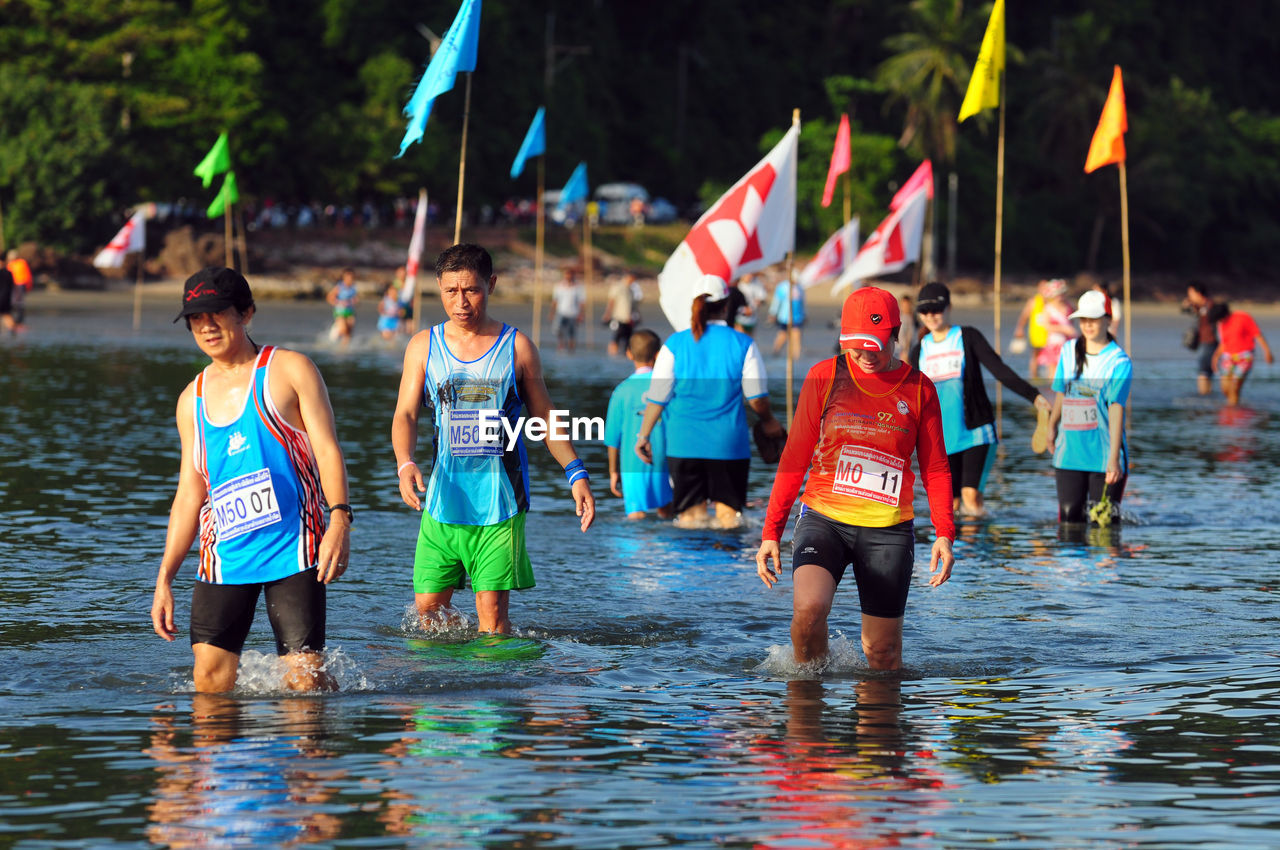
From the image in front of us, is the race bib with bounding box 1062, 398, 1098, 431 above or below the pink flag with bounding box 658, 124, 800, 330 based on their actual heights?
below

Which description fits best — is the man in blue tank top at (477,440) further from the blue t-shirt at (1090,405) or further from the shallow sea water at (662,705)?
the blue t-shirt at (1090,405)

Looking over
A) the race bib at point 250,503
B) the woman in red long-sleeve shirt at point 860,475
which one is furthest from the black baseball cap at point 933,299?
the race bib at point 250,503

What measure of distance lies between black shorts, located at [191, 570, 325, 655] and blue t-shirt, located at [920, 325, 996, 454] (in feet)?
22.5

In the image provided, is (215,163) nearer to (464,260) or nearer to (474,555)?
(474,555)

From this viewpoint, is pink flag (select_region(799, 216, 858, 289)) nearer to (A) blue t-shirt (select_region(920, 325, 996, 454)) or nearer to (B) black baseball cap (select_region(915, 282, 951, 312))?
(A) blue t-shirt (select_region(920, 325, 996, 454))

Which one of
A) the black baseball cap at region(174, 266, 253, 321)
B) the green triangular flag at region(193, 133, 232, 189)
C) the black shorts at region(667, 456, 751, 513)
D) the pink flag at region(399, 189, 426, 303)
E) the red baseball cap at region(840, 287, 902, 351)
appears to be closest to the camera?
the black baseball cap at region(174, 266, 253, 321)

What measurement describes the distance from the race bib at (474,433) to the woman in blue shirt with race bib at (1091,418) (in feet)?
17.6

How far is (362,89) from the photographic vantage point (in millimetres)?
67250

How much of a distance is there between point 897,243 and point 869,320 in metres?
16.6

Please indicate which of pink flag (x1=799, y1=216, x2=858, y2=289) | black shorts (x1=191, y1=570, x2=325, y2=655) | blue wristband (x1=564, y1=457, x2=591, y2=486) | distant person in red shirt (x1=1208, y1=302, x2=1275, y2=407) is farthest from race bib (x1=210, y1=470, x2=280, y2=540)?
pink flag (x1=799, y1=216, x2=858, y2=289)

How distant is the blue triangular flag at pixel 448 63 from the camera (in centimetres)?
1132

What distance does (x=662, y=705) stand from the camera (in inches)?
294

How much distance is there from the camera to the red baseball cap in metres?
7.09

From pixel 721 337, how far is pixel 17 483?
20.3 feet
